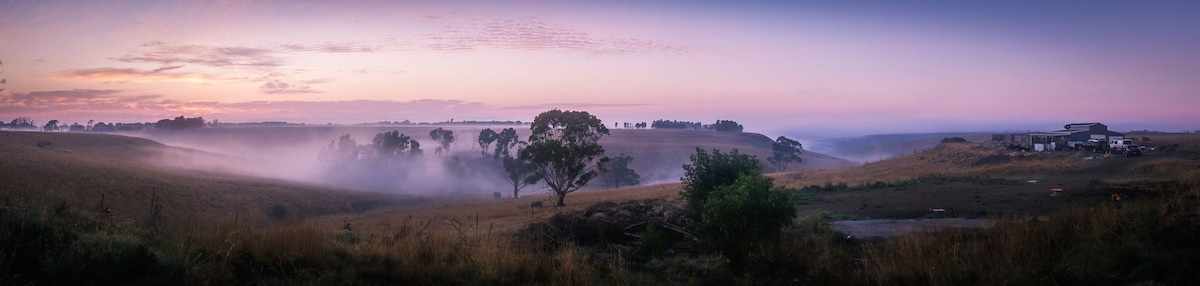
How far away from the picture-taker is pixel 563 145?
42.6 meters

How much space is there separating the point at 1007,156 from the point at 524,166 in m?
50.2

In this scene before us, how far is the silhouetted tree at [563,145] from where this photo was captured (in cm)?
4178

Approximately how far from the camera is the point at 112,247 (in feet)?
23.3

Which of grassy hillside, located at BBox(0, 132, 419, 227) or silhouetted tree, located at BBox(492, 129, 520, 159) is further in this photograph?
silhouetted tree, located at BBox(492, 129, 520, 159)

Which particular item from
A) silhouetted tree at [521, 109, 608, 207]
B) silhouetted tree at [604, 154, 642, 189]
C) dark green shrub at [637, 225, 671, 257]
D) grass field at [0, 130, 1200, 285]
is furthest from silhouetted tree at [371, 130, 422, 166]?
dark green shrub at [637, 225, 671, 257]

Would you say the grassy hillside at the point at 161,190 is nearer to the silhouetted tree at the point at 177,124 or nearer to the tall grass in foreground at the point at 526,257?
the tall grass in foreground at the point at 526,257

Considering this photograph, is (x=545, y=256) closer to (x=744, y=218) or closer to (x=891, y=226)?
(x=744, y=218)

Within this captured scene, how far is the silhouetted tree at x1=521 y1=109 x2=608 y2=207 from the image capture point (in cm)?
4178

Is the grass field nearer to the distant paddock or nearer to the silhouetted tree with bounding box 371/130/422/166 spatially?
the distant paddock

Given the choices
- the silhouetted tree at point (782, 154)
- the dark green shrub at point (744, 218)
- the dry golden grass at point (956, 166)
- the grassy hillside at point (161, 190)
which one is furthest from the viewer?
the silhouetted tree at point (782, 154)

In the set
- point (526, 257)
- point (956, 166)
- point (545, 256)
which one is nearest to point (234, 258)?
point (526, 257)

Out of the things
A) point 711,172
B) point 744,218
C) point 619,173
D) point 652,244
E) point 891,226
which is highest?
point 711,172

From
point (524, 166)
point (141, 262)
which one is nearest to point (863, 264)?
point (141, 262)

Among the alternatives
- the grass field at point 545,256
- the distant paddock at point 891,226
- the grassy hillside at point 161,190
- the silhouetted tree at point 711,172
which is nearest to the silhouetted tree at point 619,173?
the grassy hillside at point 161,190
